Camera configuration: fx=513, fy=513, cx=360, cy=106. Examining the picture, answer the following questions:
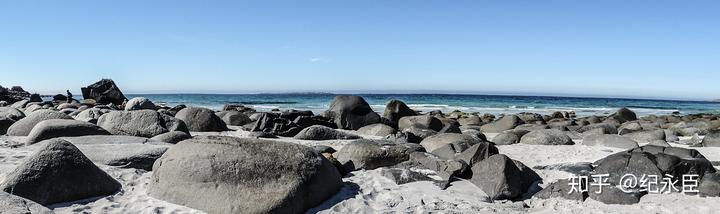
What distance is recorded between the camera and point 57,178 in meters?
5.14

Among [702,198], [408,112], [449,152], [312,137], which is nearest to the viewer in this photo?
[702,198]

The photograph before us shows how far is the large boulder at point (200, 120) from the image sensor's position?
12547 mm

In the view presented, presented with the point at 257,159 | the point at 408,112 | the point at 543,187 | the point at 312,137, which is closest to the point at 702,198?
the point at 543,187

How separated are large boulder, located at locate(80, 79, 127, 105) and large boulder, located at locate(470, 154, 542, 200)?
24.1 m

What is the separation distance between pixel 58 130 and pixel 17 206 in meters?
5.69

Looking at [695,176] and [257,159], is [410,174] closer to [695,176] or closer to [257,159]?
[257,159]

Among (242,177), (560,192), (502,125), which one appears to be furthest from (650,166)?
(502,125)

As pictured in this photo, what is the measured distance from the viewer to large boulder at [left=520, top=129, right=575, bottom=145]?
10.6m

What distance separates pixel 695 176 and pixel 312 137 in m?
7.00

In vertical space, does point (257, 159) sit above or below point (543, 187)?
above

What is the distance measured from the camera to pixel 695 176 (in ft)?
21.3

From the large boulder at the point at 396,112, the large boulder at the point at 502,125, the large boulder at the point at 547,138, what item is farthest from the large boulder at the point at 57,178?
the large boulder at the point at 396,112

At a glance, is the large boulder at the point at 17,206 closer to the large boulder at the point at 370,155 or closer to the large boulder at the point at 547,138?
the large boulder at the point at 370,155

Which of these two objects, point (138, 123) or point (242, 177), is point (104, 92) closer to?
point (138, 123)
